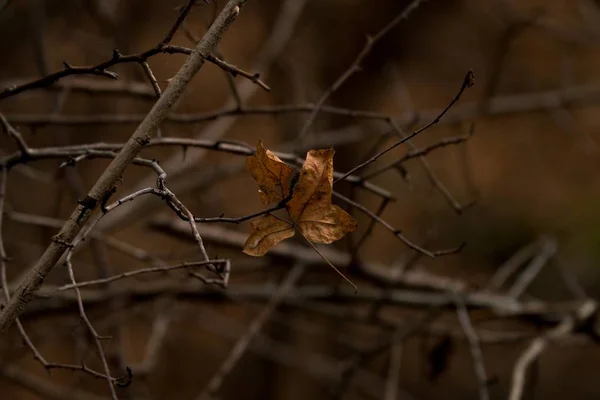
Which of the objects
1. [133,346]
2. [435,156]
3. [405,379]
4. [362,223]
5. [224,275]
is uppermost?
[435,156]

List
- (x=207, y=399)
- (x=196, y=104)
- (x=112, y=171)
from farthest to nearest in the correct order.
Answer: (x=196, y=104) → (x=207, y=399) → (x=112, y=171)

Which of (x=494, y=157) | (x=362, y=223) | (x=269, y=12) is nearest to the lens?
(x=269, y=12)

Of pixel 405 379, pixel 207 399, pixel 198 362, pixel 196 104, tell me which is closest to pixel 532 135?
pixel 405 379

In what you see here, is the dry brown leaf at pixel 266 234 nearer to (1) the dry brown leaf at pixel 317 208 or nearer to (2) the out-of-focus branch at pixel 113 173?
(1) the dry brown leaf at pixel 317 208

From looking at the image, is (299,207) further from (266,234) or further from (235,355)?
(235,355)

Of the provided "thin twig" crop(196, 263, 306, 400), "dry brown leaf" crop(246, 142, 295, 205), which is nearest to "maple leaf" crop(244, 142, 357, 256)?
"dry brown leaf" crop(246, 142, 295, 205)

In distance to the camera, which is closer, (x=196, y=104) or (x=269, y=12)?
(x=269, y=12)

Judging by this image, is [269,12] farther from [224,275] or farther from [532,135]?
[224,275]
